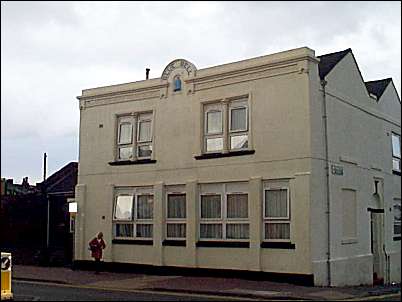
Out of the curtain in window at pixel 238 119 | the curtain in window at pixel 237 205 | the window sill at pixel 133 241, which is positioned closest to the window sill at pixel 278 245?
the curtain in window at pixel 237 205

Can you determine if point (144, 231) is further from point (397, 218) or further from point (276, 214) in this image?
point (397, 218)

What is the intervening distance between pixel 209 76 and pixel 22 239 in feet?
40.6

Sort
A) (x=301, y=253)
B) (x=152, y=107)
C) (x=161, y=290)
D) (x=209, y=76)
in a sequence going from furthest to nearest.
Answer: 1. (x=152, y=107)
2. (x=209, y=76)
3. (x=301, y=253)
4. (x=161, y=290)

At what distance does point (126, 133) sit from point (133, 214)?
305cm

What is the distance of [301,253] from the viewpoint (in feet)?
62.7

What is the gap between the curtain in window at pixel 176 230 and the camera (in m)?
22.2

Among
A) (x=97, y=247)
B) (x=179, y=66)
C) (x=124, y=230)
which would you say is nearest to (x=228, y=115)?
(x=179, y=66)

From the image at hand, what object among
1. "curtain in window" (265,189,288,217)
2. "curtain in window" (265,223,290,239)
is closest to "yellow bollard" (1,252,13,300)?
"curtain in window" (265,223,290,239)

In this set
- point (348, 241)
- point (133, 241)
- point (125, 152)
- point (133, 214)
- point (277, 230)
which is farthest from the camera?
point (125, 152)

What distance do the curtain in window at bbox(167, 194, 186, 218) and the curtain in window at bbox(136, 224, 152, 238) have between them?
3.27 ft

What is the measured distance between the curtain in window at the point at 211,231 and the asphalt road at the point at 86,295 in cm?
440

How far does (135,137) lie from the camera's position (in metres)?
23.9

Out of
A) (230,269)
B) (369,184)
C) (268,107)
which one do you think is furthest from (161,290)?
(369,184)

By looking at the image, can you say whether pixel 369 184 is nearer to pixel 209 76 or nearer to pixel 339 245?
pixel 339 245
